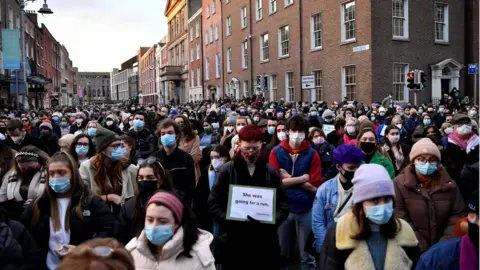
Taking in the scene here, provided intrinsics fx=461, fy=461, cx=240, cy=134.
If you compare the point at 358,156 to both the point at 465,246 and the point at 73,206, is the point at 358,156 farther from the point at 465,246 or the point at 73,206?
the point at 73,206

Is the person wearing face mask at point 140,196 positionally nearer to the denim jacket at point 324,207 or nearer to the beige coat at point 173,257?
the beige coat at point 173,257

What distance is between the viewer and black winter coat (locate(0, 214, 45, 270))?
3.18 m

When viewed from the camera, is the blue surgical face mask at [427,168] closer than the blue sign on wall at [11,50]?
Yes

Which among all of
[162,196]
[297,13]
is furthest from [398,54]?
[162,196]

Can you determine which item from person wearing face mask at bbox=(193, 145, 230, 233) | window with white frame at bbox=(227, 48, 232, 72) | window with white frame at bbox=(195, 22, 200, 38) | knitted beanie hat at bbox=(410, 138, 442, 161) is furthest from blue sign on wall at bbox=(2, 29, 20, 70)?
window with white frame at bbox=(195, 22, 200, 38)

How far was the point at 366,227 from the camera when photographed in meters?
3.13

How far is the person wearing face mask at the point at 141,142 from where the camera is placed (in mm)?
7684

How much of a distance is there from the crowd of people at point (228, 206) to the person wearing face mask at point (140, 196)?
11mm

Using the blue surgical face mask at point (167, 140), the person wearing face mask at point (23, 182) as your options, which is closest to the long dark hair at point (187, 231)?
the person wearing face mask at point (23, 182)

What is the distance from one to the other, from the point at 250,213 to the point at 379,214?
1597 millimetres

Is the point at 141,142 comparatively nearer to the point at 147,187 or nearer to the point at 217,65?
the point at 147,187

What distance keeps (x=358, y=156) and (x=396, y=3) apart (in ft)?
73.6

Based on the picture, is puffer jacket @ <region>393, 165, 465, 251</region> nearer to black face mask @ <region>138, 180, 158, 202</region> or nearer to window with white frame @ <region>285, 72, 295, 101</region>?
black face mask @ <region>138, 180, 158, 202</region>

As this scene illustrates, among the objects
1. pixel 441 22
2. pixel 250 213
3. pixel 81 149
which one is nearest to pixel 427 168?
pixel 250 213
